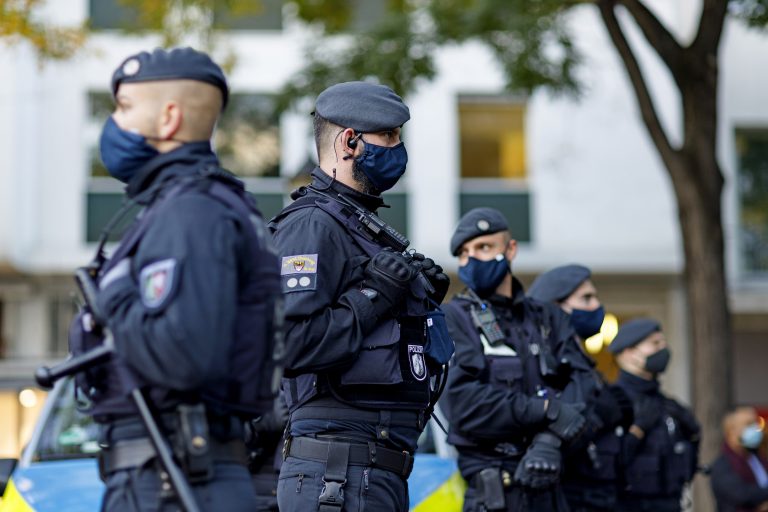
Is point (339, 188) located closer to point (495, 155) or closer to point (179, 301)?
point (179, 301)

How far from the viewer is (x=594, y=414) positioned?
770 cm

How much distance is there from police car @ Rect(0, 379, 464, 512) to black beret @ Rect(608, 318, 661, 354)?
6.87 feet

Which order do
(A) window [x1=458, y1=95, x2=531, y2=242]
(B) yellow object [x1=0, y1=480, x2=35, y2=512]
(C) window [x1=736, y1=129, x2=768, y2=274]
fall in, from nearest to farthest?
(B) yellow object [x1=0, y1=480, x2=35, y2=512] < (A) window [x1=458, y1=95, x2=531, y2=242] < (C) window [x1=736, y1=129, x2=768, y2=274]

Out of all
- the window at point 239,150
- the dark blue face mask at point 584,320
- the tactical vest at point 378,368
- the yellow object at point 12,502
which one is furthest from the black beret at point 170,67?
the window at point 239,150

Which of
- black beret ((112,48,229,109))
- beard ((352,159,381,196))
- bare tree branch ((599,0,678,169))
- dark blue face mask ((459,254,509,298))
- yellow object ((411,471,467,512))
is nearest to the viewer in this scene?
black beret ((112,48,229,109))

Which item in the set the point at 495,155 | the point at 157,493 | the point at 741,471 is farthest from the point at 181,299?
the point at 495,155

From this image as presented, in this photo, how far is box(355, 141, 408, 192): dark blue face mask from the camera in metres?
5.33

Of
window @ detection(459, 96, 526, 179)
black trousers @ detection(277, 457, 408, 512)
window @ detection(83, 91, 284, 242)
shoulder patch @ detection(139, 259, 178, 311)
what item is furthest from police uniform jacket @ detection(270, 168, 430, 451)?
window @ detection(459, 96, 526, 179)

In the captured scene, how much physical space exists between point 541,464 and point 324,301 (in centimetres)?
190

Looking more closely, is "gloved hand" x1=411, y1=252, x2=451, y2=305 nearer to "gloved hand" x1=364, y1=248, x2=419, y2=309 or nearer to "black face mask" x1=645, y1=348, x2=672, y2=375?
"gloved hand" x1=364, y1=248, x2=419, y2=309

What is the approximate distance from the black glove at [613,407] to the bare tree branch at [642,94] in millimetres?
6464

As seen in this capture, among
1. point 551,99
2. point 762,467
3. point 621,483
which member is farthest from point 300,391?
point 551,99

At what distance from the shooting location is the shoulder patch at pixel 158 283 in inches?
144

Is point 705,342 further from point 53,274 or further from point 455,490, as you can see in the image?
point 53,274
